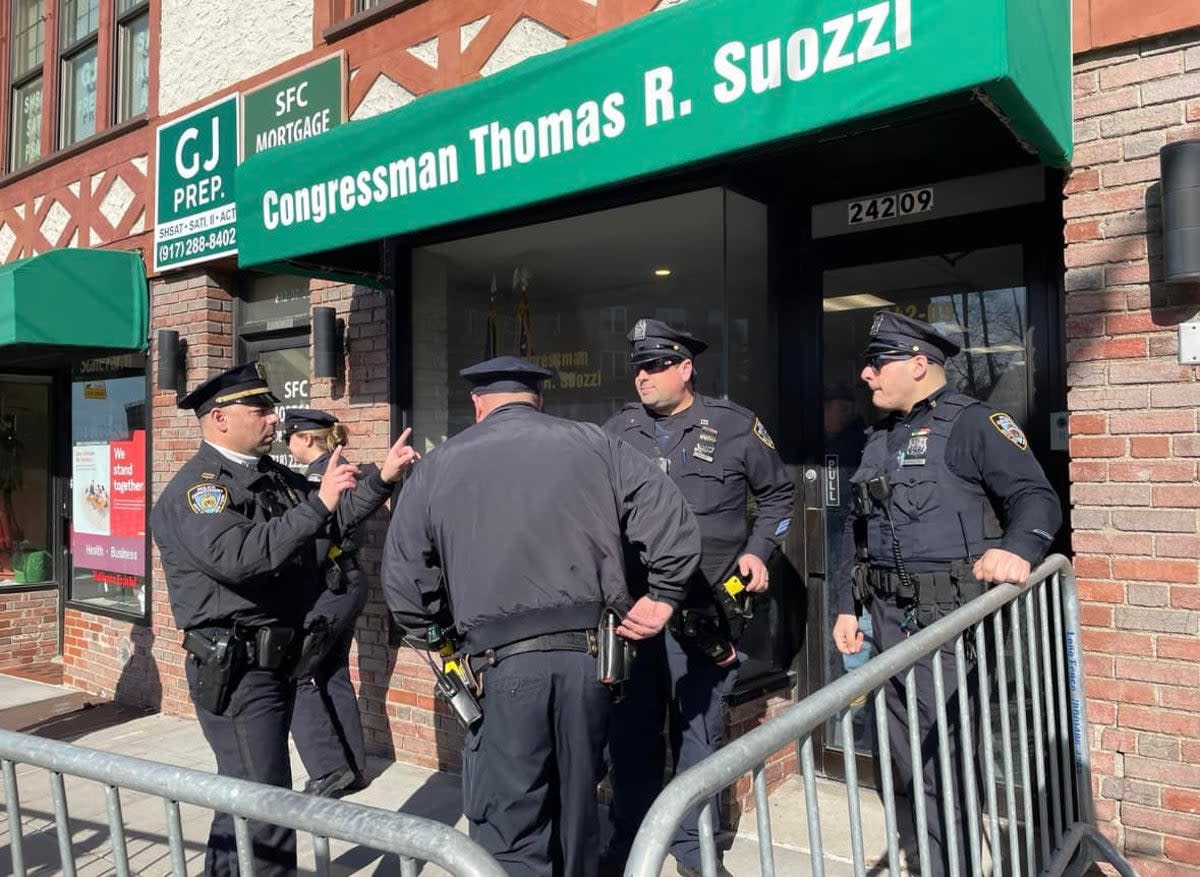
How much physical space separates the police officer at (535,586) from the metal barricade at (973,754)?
64cm

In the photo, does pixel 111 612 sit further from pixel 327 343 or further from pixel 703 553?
pixel 703 553

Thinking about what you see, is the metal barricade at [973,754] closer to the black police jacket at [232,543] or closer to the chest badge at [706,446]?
the chest badge at [706,446]

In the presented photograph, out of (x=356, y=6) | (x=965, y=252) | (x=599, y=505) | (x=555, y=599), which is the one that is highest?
(x=356, y=6)

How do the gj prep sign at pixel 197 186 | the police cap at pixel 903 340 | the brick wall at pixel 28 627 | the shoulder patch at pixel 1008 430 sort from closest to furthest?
the shoulder patch at pixel 1008 430 < the police cap at pixel 903 340 < the gj prep sign at pixel 197 186 < the brick wall at pixel 28 627

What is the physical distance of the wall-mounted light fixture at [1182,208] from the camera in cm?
297

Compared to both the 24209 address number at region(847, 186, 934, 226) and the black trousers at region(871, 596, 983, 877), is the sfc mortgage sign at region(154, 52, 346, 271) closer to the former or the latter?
the 24209 address number at region(847, 186, 934, 226)

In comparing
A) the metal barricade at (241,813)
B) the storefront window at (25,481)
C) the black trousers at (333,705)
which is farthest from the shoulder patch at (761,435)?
the storefront window at (25,481)

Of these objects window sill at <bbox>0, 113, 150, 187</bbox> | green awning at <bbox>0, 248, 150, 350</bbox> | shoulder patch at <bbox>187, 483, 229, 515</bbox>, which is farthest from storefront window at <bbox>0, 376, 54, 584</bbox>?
shoulder patch at <bbox>187, 483, 229, 515</bbox>

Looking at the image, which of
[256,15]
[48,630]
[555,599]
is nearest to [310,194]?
[256,15]

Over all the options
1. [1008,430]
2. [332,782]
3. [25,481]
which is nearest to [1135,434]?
[1008,430]

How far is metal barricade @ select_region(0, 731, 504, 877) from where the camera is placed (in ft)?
4.34

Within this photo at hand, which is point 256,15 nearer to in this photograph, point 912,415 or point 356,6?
point 356,6

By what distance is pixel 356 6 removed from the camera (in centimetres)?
573

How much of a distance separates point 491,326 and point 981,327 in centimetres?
293
